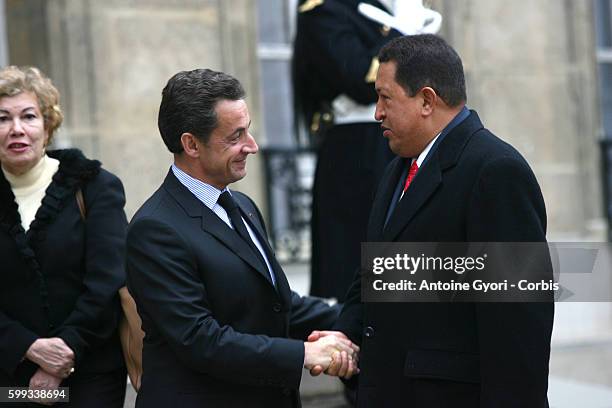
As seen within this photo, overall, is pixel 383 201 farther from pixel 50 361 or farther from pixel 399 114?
pixel 50 361

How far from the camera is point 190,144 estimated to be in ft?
10.5

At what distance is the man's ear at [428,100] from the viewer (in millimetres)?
3096

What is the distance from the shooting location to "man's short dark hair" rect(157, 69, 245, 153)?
124 inches

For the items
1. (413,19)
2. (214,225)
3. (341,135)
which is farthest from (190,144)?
(341,135)

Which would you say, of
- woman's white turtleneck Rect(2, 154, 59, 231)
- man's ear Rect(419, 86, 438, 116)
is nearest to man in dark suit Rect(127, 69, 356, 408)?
man's ear Rect(419, 86, 438, 116)

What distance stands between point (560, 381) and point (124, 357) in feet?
11.3

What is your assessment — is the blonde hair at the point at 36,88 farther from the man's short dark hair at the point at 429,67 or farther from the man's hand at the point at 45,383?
the man's short dark hair at the point at 429,67

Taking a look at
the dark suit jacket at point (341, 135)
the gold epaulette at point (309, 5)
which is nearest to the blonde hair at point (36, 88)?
the dark suit jacket at point (341, 135)

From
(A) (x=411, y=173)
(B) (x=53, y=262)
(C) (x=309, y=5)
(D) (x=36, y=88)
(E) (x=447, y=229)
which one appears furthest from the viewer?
(C) (x=309, y=5)

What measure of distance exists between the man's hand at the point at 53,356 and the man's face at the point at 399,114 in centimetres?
132

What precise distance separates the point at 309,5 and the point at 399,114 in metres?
2.55

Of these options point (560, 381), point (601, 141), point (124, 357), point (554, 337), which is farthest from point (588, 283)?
point (601, 141)

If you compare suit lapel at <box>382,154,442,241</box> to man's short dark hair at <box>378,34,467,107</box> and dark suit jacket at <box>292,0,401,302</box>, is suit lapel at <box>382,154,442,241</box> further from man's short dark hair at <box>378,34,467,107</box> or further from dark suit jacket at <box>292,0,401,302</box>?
dark suit jacket at <box>292,0,401,302</box>

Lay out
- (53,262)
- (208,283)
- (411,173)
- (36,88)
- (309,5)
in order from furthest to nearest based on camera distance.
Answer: (309,5) < (36,88) < (53,262) < (411,173) < (208,283)
